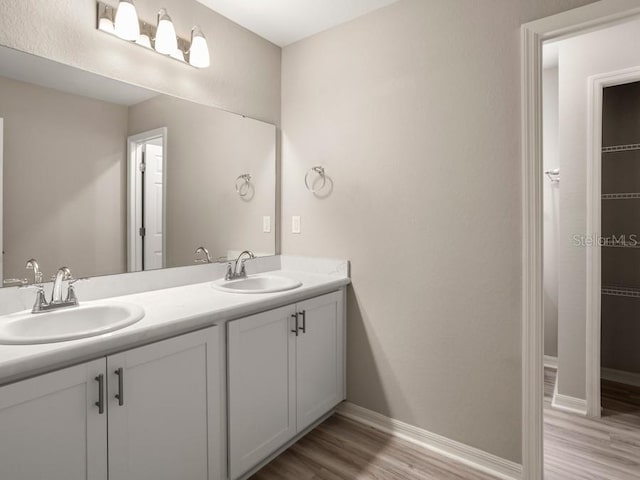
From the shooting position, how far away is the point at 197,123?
208 cm

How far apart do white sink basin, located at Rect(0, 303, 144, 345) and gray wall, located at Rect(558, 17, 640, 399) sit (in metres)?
2.40

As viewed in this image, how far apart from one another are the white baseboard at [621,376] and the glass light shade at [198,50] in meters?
3.33

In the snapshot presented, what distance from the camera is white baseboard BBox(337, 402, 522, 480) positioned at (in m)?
1.74

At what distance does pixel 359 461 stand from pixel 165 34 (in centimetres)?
231

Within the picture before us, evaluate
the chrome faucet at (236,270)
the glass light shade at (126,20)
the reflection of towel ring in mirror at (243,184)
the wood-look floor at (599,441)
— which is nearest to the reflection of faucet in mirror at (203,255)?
the chrome faucet at (236,270)

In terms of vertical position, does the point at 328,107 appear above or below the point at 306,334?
above

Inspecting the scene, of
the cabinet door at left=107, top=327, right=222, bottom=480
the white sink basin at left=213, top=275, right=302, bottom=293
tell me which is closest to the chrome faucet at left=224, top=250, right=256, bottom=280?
the white sink basin at left=213, top=275, right=302, bottom=293

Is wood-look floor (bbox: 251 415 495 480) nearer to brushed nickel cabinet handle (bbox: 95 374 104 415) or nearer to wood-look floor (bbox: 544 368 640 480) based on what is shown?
wood-look floor (bbox: 544 368 640 480)

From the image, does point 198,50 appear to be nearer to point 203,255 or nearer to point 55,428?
point 203,255

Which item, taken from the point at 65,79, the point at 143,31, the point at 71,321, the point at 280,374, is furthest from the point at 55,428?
the point at 143,31

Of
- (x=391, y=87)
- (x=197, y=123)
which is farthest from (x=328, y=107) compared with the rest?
(x=197, y=123)

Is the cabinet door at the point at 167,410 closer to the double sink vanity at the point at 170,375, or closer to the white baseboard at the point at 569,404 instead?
the double sink vanity at the point at 170,375

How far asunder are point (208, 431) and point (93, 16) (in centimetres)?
184

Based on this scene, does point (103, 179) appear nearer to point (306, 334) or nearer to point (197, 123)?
point (197, 123)
